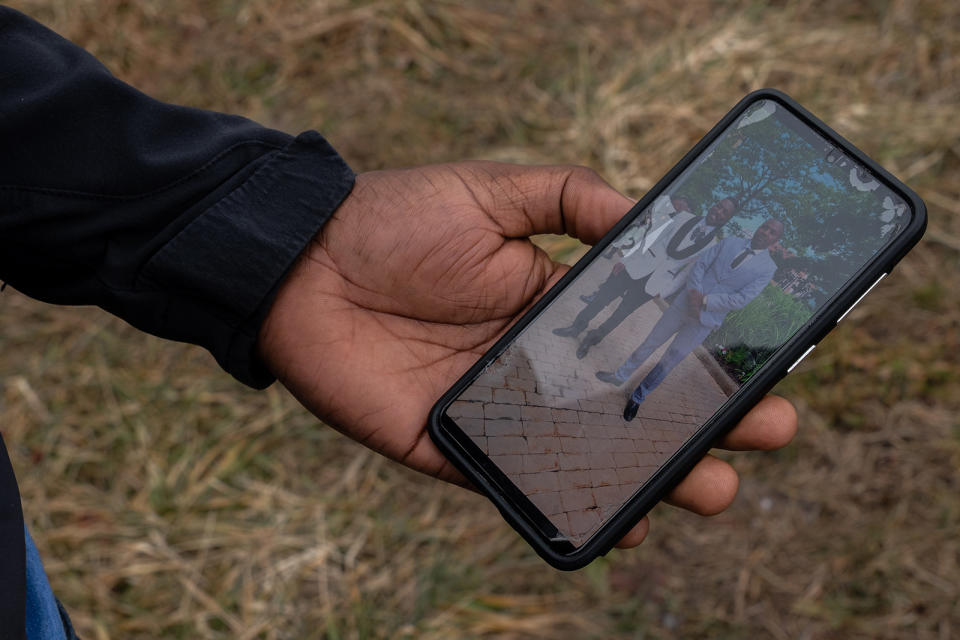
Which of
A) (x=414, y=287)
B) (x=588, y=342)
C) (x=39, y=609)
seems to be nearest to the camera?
(x=39, y=609)

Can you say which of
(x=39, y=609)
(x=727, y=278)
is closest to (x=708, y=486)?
(x=727, y=278)

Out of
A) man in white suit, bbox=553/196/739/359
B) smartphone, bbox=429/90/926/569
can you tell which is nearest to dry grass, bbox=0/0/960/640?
smartphone, bbox=429/90/926/569

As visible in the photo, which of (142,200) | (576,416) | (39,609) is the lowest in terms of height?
(39,609)

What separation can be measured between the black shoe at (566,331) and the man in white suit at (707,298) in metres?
0.13

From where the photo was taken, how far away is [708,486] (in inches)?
68.6

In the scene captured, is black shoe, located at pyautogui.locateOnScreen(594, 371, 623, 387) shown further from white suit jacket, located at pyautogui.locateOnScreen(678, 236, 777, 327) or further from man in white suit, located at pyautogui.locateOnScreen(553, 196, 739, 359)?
white suit jacket, located at pyautogui.locateOnScreen(678, 236, 777, 327)

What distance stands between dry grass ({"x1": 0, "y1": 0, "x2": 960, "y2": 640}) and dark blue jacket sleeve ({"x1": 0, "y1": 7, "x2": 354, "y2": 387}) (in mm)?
1091

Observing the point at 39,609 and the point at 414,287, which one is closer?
the point at 39,609

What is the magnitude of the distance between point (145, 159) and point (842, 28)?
3.22 meters

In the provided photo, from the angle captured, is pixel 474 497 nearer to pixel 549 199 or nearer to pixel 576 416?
pixel 576 416

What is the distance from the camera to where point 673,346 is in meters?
1.74

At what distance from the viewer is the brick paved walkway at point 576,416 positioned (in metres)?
1.71

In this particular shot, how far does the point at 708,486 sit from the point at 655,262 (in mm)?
498

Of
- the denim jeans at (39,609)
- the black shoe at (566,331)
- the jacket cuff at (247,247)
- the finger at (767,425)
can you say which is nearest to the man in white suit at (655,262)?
the black shoe at (566,331)
